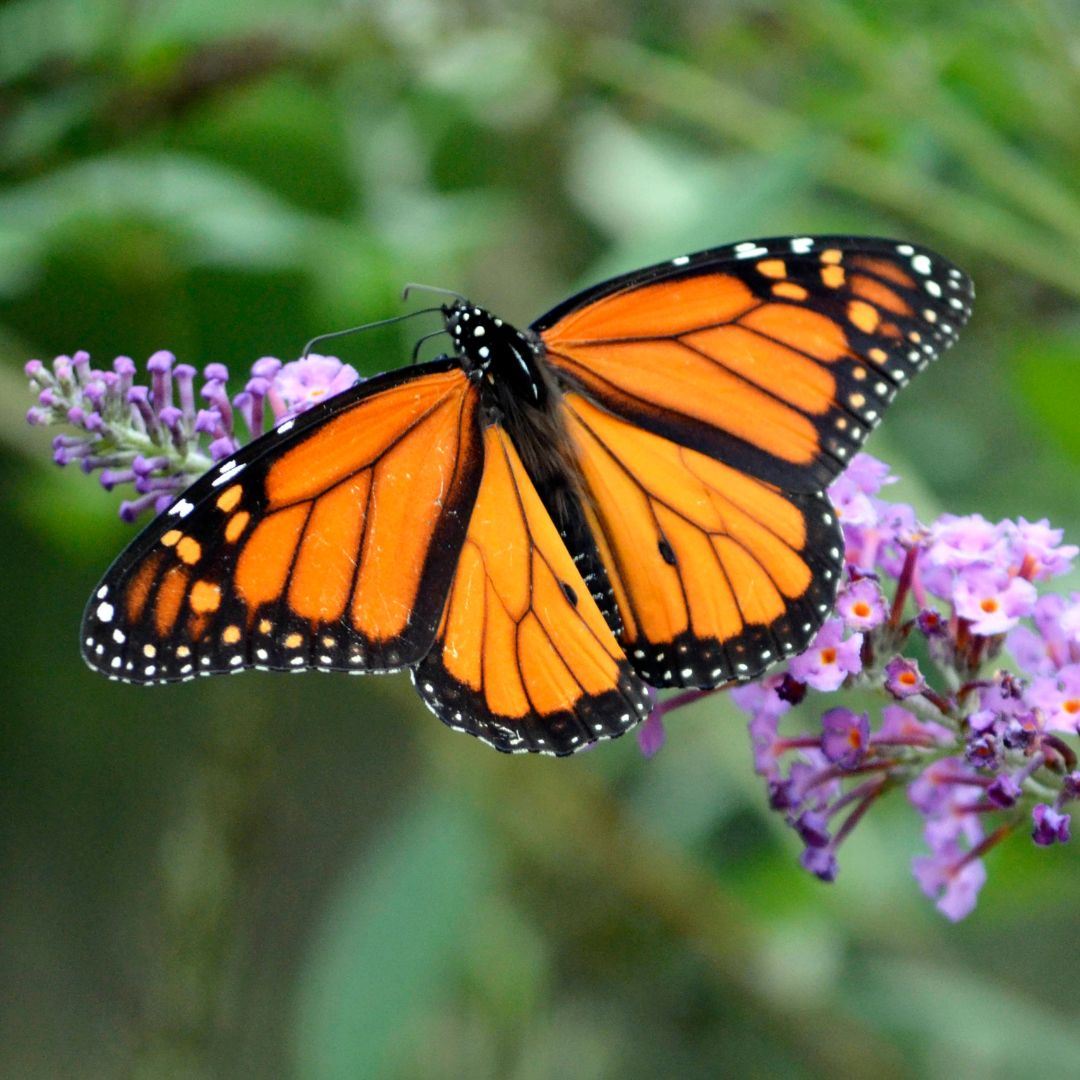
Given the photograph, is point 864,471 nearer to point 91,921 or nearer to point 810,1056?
point 810,1056

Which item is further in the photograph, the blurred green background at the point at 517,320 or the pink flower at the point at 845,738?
the blurred green background at the point at 517,320

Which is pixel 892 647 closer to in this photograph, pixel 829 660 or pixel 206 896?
pixel 829 660

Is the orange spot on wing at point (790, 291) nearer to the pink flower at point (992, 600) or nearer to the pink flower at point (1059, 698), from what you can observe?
the pink flower at point (992, 600)

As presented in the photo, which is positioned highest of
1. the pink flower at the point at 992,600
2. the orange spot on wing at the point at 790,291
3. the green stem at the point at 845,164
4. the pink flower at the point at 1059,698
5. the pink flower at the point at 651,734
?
the green stem at the point at 845,164

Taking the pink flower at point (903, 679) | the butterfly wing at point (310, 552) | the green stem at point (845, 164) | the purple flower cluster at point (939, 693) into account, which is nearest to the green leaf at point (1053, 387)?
the green stem at point (845, 164)

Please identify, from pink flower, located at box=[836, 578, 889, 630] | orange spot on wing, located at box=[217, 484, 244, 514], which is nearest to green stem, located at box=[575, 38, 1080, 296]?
pink flower, located at box=[836, 578, 889, 630]

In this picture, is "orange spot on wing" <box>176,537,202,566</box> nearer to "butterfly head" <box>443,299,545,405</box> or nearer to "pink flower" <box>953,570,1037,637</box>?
"butterfly head" <box>443,299,545,405</box>

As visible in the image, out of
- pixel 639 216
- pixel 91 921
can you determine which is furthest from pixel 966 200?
pixel 91 921
